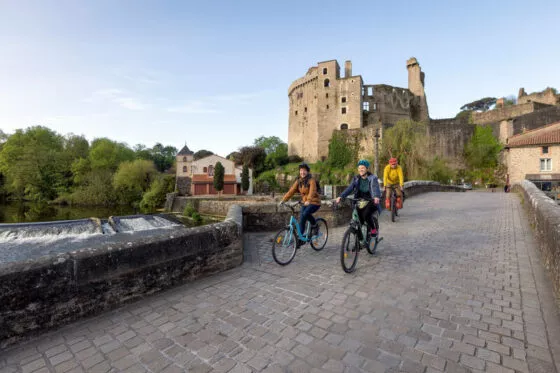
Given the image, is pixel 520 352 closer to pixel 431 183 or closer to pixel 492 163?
pixel 431 183

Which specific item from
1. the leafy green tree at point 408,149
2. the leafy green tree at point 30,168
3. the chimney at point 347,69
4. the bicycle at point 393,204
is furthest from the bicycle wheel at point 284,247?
the leafy green tree at point 30,168

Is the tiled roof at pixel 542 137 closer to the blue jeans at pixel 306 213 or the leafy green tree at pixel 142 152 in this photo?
the blue jeans at pixel 306 213

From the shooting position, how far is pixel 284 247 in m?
4.73

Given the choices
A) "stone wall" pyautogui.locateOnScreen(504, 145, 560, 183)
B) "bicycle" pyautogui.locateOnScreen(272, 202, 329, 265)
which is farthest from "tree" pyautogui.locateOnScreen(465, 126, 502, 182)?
"bicycle" pyautogui.locateOnScreen(272, 202, 329, 265)

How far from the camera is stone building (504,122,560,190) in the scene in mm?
24812

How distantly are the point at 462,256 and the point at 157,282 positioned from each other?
17.1 feet

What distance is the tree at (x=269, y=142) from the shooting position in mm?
80250

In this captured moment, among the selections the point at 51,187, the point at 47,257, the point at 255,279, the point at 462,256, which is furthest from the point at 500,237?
the point at 51,187

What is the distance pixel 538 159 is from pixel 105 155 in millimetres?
62325

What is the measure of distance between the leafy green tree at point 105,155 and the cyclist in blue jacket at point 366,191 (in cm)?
5451

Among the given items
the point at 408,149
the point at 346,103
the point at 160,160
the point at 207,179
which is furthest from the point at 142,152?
the point at 408,149

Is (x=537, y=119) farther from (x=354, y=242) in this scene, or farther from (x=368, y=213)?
(x=354, y=242)

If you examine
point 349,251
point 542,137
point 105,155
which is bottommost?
Answer: point 349,251

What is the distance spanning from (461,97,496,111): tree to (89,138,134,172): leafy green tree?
95.0 m
